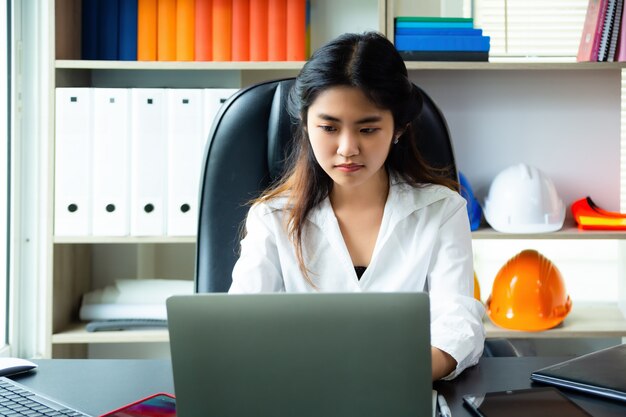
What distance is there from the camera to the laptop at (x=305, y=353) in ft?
2.31

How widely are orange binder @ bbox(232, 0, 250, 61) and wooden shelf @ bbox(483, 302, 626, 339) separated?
102 centimetres

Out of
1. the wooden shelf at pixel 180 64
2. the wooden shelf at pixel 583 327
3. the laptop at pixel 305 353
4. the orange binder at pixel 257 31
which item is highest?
the orange binder at pixel 257 31

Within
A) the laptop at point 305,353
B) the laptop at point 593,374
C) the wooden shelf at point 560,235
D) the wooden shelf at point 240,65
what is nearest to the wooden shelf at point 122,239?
the wooden shelf at point 240,65

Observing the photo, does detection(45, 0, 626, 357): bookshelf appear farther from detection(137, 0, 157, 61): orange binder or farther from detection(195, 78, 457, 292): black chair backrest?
detection(195, 78, 457, 292): black chair backrest

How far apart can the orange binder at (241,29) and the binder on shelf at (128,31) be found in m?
0.30

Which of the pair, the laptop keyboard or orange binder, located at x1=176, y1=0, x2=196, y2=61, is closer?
the laptop keyboard

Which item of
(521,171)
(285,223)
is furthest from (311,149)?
(521,171)

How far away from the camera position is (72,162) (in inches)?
87.0

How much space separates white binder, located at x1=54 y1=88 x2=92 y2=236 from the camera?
220 centimetres

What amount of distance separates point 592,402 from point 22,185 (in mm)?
1892

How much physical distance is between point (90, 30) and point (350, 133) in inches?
53.6

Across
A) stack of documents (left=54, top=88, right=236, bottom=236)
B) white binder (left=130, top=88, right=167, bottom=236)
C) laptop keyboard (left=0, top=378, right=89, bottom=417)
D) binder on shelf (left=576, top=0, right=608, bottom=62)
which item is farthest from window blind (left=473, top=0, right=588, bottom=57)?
laptop keyboard (left=0, top=378, right=89, bottom=417)

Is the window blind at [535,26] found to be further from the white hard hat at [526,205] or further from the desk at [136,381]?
the desk at [136,381]

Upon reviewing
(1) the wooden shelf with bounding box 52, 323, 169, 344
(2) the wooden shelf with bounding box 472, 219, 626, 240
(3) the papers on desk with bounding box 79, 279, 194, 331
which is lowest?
(1) the wooden shelf with bounding box 52, 323, 169, 344
